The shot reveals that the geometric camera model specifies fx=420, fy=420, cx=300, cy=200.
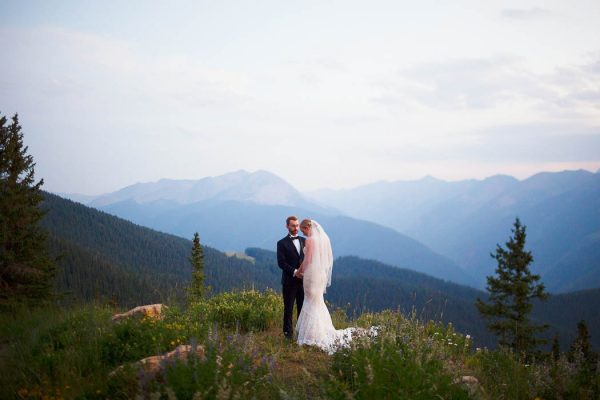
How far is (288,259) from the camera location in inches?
383

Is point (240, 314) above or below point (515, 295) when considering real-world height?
above

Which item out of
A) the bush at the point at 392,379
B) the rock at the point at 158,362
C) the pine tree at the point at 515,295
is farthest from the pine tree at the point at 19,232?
the pine tree at the point at 515,295

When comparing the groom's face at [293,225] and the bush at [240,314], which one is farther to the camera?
the bush at [240,314]

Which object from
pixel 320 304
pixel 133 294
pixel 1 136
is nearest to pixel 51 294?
pixel 1 136

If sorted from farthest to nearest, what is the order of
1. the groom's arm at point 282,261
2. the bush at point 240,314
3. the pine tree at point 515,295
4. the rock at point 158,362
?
1. the pine tree at point 515,295
2. the bush at point 240,314
3. the groom's arm at point 282,261
4. the rock at point 158,362

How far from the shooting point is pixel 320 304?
9586 mm

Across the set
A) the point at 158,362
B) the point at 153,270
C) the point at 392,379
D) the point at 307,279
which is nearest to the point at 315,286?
the point at 307,279

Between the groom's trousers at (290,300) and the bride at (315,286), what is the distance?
0.23 m

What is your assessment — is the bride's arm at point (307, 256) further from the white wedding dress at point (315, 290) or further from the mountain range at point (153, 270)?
the mountain range at point (153, 270)

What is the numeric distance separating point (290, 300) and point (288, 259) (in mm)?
925

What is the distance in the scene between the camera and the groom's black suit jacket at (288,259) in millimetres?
9617

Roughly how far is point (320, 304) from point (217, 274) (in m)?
164

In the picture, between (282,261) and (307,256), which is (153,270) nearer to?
(282,261)

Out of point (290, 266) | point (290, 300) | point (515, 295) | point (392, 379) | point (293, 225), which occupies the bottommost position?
point (515, 295)
